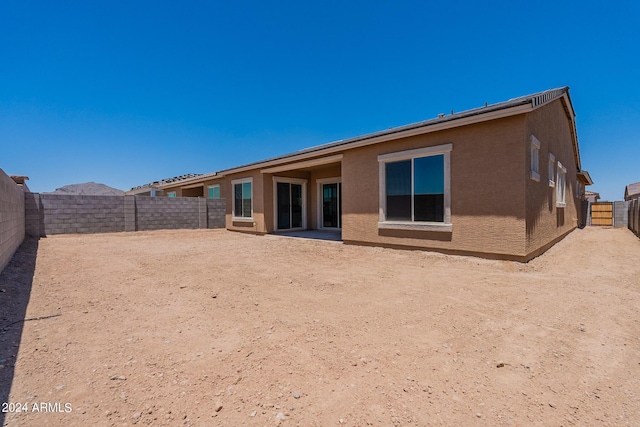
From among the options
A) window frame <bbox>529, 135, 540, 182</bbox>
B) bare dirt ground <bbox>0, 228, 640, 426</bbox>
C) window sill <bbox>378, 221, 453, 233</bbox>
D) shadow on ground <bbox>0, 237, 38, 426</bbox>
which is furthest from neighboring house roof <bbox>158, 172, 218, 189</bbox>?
window frame <bbox>529, 135, 540, 182</bbox>

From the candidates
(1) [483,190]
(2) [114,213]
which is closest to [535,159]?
(1) [483,190]

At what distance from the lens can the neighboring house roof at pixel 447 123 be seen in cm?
600

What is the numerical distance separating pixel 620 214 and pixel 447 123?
18983 millimetres

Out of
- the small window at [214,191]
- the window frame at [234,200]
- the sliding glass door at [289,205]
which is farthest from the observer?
the small window at [214,191]

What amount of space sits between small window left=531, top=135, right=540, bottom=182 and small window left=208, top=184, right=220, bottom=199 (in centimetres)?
1509

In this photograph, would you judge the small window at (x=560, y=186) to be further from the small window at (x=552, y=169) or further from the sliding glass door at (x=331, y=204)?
the sliding glass door at (x=331, y=204)

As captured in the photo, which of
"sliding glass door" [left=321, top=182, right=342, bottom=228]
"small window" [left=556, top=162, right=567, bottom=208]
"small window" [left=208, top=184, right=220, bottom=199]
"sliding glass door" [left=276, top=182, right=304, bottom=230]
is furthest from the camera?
"small window" [left=208, top=184, right=220, bottom=199]

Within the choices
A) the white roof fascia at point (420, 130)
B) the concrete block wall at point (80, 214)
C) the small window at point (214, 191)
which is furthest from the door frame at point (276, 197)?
the concrete block wall at point (80, 214)

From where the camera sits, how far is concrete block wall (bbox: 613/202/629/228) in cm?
1752

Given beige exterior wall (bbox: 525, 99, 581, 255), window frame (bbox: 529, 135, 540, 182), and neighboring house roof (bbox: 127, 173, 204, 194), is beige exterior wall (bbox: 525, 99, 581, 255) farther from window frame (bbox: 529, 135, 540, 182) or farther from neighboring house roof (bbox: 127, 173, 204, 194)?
neighboring house roof (bbox: 127, 173, 204, 194)

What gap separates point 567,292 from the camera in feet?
14.5

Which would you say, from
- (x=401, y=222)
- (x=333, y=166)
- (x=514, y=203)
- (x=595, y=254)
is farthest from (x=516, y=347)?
(x=333, y=166)

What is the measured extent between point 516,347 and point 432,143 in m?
5.58

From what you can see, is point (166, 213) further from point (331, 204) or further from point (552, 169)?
point (552, 169)
